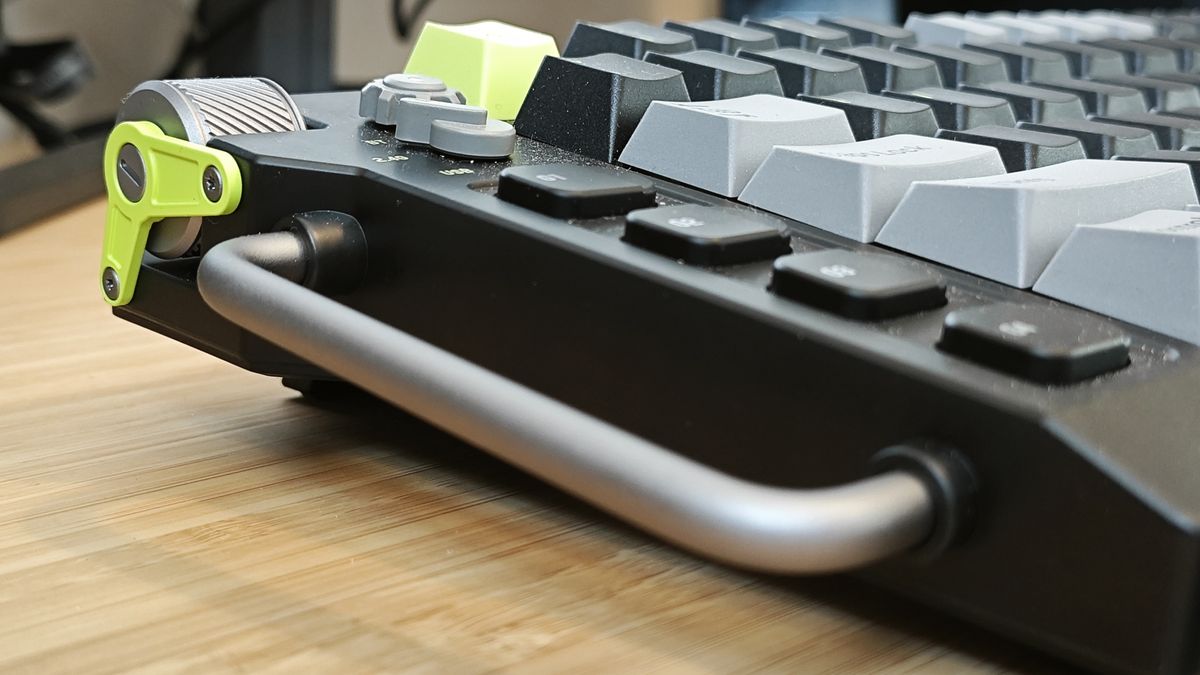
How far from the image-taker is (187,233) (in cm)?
37

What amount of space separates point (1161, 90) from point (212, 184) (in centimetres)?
37

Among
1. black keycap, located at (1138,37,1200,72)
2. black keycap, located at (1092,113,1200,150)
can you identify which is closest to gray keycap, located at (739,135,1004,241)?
black keycap, located at (1092,113,1200,150)

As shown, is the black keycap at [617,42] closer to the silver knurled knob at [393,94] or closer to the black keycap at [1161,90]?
the silver knurled knob at [393,94]

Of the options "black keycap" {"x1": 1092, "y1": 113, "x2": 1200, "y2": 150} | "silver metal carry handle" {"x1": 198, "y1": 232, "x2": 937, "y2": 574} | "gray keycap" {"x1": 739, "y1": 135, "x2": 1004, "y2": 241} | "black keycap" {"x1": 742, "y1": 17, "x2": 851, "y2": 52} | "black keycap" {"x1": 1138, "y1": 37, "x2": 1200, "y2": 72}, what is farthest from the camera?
"black keycap" {"x1": 1138, "y1": 37, "x2": 1200, "y2": 72}

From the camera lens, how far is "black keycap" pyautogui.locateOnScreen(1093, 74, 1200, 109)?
51cm

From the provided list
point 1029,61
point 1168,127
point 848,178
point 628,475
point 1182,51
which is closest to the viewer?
point 628,475

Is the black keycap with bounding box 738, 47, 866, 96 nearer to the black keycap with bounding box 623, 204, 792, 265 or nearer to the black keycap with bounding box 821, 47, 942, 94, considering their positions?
the black keycap with bounding box 821, 47, 942, 94

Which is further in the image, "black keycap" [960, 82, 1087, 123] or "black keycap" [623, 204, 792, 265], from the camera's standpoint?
"black keycap" [960, 82, 1087, 123]

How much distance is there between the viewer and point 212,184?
35 centimetres

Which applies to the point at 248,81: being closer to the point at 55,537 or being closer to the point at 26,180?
the point at 55,537

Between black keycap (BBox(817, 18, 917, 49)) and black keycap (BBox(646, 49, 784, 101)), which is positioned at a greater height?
black keycap (BBox(817, 18, 917, 49))

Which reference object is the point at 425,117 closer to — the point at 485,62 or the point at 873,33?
the point at 485,62

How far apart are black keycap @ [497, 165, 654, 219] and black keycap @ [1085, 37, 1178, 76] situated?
0.37 meters

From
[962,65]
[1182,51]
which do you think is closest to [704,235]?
[962,65]
